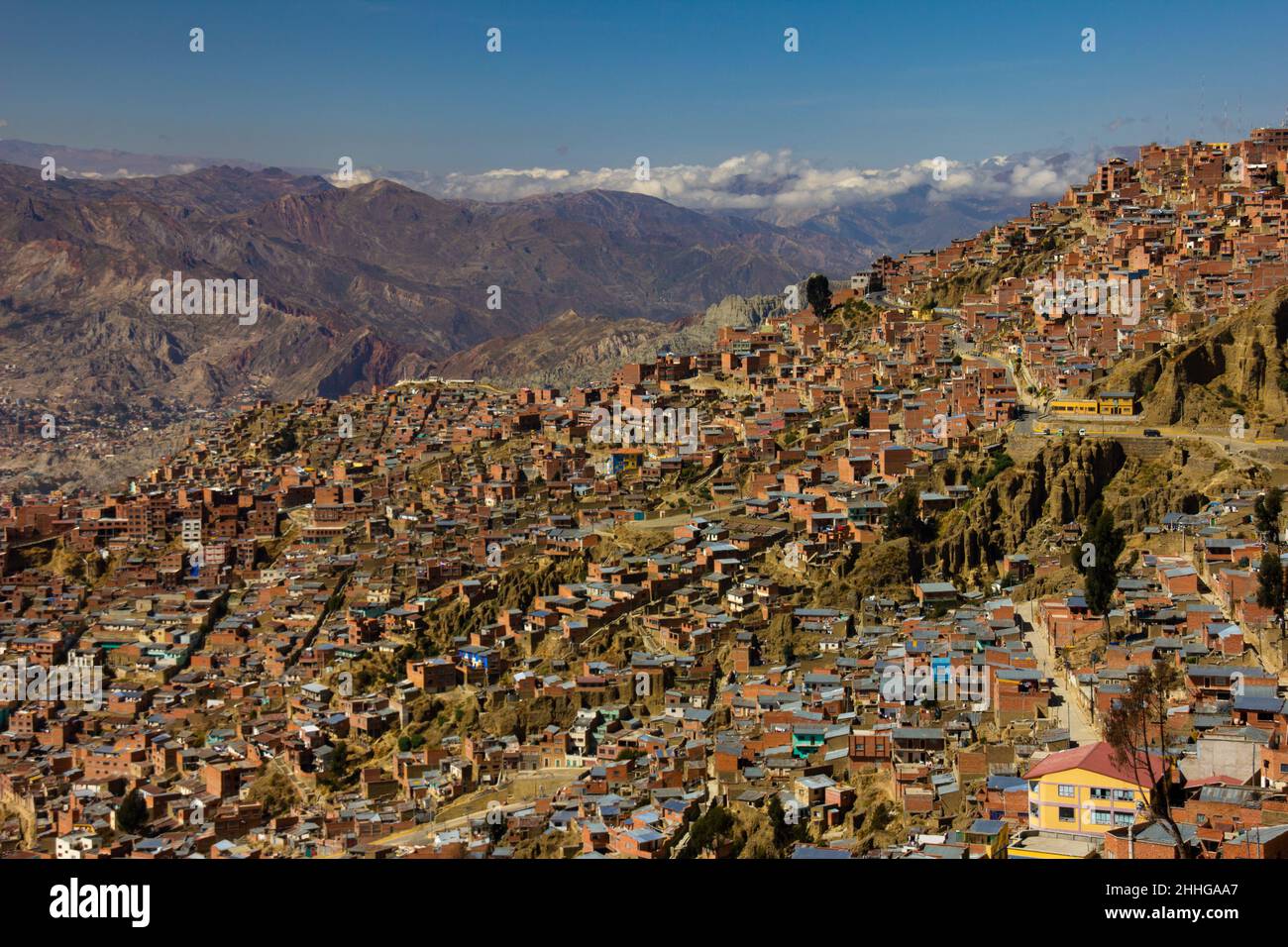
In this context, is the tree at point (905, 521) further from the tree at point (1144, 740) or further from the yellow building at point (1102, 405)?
the tree at point (1144, 740)

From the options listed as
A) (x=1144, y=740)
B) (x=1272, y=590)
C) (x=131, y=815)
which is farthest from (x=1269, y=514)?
(x=131, y=815)

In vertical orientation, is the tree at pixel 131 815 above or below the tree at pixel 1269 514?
below

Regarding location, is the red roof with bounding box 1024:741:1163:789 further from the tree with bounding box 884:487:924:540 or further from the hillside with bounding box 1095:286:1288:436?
the hillside with bounding box 1095:286:1288:436

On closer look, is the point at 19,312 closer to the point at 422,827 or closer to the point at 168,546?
the point at 168,546

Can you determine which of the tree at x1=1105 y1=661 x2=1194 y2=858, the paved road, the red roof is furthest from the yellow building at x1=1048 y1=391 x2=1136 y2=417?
the red roof

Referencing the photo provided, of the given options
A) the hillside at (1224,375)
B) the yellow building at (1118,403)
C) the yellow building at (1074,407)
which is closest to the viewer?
the hillside at (1224,375)

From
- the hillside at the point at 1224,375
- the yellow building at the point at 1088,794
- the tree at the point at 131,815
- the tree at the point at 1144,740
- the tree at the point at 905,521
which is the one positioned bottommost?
the tree at the point at 131,815

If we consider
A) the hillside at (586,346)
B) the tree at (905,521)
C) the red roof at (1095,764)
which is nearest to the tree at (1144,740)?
the red roof at (1095,764)
